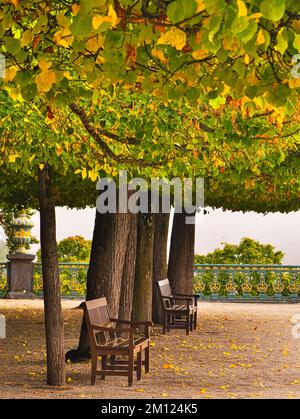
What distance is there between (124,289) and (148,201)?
2955 millimetres

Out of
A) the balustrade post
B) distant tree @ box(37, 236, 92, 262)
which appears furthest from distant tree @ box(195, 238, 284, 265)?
the balustrade post

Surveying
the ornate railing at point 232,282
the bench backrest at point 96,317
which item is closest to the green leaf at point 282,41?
the bench backrest at point 96,317

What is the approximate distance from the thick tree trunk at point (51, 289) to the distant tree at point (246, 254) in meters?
20.4

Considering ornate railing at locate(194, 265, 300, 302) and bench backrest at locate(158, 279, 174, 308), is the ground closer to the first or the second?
bench backrest at locate(158, 279, 174, 308)

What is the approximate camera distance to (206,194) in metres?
20.9

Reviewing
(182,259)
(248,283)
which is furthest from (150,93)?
(248,283)

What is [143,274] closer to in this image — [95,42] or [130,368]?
[130,368]

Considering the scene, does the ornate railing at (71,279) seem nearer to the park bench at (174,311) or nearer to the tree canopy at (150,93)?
the tree canopy at (150,93)

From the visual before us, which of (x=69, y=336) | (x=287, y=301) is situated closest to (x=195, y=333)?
(x=69, y=336)

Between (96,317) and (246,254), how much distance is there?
65.4 ft

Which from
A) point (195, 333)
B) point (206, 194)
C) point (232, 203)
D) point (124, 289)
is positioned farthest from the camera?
point (232, 203)

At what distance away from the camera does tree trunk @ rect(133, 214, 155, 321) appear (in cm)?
1769

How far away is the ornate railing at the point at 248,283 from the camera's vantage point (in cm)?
2870
